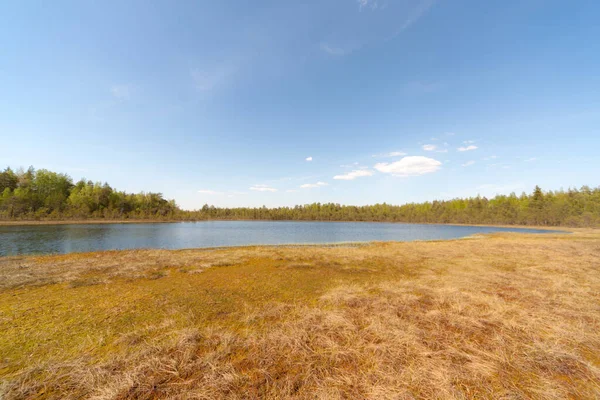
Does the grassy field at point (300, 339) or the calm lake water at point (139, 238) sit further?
the calm lake water at point (139, 238)

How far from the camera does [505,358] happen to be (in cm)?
422

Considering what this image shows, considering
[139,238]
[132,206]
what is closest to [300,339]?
[139,238]

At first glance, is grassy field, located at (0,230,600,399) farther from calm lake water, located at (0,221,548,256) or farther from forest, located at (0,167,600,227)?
forest, located at (0,167,600,227)

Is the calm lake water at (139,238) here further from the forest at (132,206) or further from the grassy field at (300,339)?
the forest at (132,206)

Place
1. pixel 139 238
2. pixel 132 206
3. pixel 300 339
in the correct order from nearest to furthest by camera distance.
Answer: pixel 300 339 → pixel 139 238 → pixel 132 206

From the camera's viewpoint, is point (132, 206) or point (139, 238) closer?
point (139, 238)

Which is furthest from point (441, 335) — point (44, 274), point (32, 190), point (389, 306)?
point (32, 190)

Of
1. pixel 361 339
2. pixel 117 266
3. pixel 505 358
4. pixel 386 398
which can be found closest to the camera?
pixel 386 398

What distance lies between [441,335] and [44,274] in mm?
17683

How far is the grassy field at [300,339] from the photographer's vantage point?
3.48 meters

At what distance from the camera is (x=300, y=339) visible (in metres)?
4.82

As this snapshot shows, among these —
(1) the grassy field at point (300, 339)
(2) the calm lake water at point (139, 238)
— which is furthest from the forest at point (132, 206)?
(1) the grassy field at point (300, 339)

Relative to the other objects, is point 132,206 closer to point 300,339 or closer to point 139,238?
point 139,238

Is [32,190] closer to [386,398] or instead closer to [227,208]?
[227,208]
